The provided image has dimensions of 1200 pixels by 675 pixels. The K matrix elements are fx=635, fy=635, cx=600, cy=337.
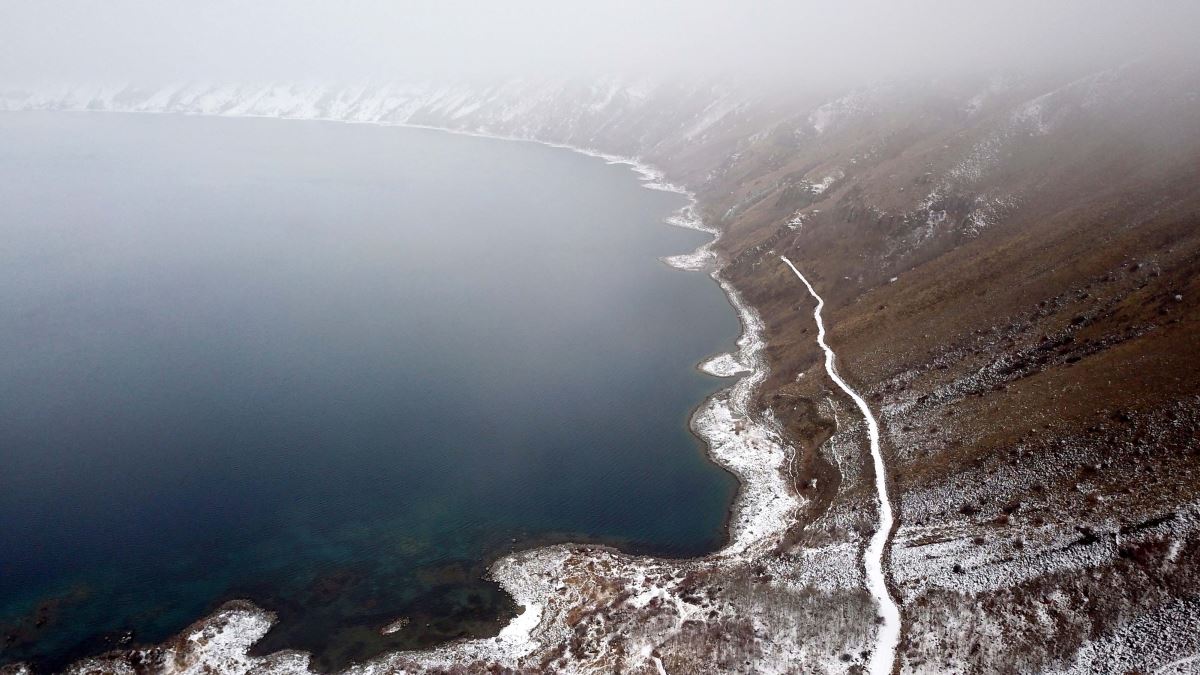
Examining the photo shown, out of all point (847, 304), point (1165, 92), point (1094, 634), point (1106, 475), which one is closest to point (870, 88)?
point (1165, 92)

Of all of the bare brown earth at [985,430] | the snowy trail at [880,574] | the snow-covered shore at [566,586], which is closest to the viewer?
the bare brown earth at [985,430]

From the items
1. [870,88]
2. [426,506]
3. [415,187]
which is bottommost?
[426,506]

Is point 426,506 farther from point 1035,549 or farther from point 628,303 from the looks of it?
→ point 628,303

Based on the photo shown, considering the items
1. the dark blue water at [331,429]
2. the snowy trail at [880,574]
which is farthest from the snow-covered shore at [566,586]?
the snowy trail at [880,574]

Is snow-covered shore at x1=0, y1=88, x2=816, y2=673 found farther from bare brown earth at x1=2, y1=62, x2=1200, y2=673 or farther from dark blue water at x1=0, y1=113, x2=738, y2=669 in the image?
dark blue water at x1=0, y1=113, x2=738, y2=669

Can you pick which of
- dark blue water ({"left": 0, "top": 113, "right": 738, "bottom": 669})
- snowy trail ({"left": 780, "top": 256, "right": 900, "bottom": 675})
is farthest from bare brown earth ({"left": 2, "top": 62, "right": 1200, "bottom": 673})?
dark blue water ({"left": 0, "top": 113, "right": 738, "bottom": 669})

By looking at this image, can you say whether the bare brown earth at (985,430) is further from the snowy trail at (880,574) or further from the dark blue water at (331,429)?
the dark blue water at (331,429)
